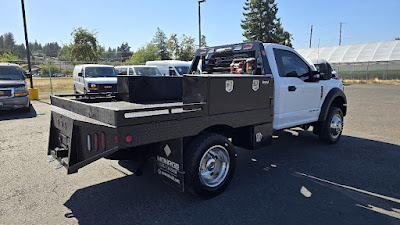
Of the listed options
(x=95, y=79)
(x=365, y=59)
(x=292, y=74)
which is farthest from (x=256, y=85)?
(x=365, y=59)

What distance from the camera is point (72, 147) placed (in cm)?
330

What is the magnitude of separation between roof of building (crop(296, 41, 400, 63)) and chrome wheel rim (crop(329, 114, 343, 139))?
3723 cm

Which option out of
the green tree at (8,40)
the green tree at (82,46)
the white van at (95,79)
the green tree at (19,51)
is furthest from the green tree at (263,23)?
the green tree at (8,40)

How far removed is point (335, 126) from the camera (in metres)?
6.38

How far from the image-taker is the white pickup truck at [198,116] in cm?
306

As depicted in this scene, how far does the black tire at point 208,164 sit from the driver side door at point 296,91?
1701 millimetres

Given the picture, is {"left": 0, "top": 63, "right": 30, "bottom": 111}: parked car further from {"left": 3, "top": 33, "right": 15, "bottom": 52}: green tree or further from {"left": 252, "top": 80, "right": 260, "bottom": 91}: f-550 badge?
{"left": 3, "top": 33, "right": 15, "bottom": 52}: green tree

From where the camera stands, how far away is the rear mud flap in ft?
11.1

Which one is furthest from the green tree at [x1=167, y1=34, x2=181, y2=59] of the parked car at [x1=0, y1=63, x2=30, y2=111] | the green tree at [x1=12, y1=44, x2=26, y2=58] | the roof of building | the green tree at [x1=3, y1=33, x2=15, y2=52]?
the green tree at [x1=3, y1=33, x2=15, y2=52]

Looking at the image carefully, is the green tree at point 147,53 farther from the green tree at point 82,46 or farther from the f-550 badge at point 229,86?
the f-550 badge at point 229,86

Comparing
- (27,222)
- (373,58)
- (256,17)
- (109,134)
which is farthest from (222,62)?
(256,17)

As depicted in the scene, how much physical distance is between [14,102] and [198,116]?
376 inches

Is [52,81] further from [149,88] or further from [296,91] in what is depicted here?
[296,91]

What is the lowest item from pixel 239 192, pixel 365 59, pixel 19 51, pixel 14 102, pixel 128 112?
pixel 239 192
